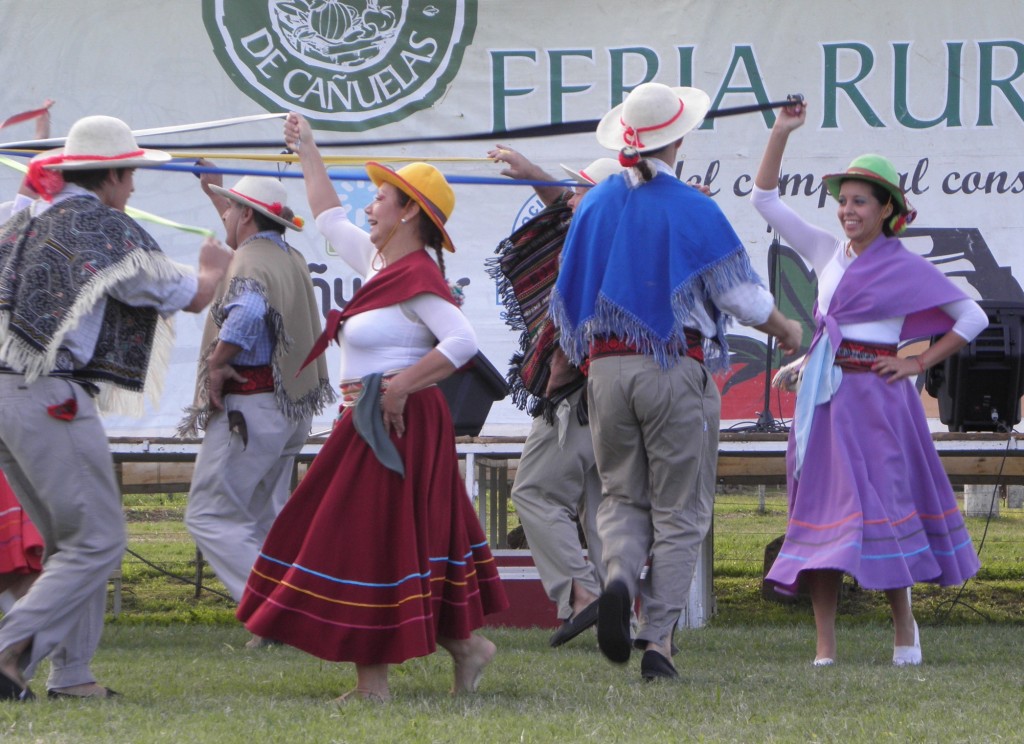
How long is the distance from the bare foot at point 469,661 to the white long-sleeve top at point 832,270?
1.85 metres

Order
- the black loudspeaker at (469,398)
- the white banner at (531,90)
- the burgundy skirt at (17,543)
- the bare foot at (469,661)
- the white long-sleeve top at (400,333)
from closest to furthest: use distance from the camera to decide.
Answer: the white long-sleeve top at (400,333)
the bare foot at (469,661)
the burgundy skirt at (17,543)
the black loudspeaker at (469,398)
the white banner at (531,90)

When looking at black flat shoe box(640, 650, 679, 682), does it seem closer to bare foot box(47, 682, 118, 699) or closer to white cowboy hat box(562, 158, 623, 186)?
bare foot box(47, 682, 118, 699)

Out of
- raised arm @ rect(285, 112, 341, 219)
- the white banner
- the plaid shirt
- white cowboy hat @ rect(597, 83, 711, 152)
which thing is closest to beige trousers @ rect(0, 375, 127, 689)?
raised arm @ rect(285, 112, 341, 219)

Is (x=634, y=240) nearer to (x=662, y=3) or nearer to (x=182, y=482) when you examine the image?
(x=662, y=3)

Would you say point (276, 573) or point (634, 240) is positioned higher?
point (634, 240)

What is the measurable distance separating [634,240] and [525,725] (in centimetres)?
164

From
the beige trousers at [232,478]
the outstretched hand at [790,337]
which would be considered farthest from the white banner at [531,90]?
the outstretched hand at [790,337]

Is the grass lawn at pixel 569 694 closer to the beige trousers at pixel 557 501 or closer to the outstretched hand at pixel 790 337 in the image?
the beige trousers at pixel 557 501

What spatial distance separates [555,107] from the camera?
8.25 metres

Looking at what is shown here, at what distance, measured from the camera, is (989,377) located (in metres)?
7.07

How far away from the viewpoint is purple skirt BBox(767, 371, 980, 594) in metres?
5.17

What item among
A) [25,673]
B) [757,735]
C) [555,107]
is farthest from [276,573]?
[555,107]

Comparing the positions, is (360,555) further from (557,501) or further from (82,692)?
(557,501)

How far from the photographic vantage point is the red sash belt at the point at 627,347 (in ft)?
15.2
